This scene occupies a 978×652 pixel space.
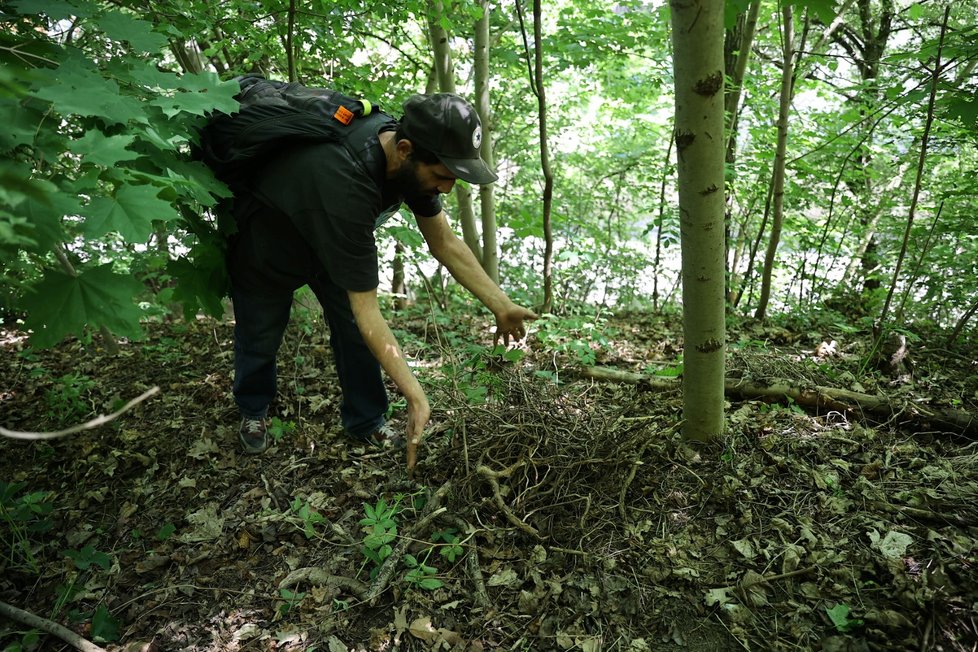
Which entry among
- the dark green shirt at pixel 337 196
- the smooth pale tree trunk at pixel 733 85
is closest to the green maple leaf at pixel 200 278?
the dark green shirt at pixel 337 196

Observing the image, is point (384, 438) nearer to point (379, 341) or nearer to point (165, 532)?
point (379, 341)

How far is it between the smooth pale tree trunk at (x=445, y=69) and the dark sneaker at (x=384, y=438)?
75.7 inches

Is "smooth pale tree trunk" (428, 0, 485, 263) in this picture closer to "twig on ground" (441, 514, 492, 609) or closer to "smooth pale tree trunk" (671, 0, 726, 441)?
"smooth pale tree trunk" (671, 0, 726, 441)

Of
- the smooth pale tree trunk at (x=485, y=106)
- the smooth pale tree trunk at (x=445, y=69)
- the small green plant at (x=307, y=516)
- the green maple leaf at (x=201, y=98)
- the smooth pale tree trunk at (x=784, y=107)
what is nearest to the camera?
the green maple leaf at (x=201, y=98)

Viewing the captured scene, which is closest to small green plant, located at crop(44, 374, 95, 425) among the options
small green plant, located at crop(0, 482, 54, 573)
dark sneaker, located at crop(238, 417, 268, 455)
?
small green plant, located at crop(0, 482, 54, 573)

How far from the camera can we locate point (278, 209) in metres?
2.45

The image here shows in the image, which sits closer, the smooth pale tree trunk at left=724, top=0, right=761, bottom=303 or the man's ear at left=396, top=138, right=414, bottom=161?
the man's ear at left=396, top=138, right=414, bottom=161

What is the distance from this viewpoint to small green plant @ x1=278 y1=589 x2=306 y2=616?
2.12m

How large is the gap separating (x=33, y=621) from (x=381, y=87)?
4145 mm

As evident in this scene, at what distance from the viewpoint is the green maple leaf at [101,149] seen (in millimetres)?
1643

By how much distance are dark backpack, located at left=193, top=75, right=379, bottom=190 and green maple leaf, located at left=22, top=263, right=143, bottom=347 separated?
0.80 meters

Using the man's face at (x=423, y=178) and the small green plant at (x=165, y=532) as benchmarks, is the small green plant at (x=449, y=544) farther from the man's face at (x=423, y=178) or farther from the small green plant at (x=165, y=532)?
the man's face at (x=423, y=178)

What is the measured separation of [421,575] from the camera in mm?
2141

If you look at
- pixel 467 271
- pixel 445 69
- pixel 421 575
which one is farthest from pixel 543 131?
pixel 421 575
